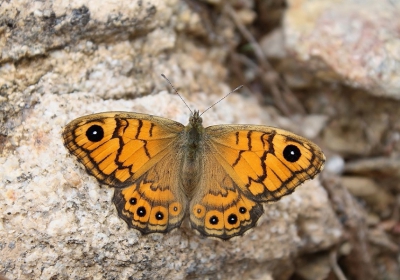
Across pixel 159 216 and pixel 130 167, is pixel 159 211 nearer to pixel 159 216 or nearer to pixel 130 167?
pixel 159 216

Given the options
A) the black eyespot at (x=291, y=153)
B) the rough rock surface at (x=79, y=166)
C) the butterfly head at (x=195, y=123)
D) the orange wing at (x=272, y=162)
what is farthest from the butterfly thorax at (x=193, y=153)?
the black eyespot at (x=291, y=153)

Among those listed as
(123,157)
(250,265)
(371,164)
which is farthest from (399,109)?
(123,157)

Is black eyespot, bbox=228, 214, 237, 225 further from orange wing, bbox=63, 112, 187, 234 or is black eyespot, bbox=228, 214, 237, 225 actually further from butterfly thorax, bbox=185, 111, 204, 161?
butterfly thorax, bbox=185, 111, 204, 161

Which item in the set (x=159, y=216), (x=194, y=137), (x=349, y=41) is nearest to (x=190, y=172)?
(x=194, y=137)

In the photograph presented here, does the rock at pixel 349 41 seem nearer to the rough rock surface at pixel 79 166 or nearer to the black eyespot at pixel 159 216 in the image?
the rough rock surface at pixel 79 166

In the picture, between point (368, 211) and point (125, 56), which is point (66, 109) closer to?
point (125, 56)

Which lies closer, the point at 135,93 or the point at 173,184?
the point at 173,184

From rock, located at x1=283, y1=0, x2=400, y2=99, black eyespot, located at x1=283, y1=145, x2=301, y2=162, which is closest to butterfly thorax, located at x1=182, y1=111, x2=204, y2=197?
black eyespot, located at x1=283, y1=145, x2=301, y2=162
